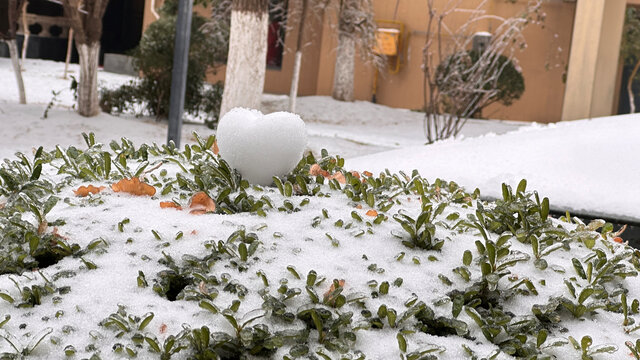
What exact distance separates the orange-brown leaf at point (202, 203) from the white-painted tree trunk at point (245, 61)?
19.2 feet

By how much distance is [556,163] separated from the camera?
4.73 m

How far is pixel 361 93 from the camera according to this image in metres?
15.0

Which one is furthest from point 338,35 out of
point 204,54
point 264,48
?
point 264,48

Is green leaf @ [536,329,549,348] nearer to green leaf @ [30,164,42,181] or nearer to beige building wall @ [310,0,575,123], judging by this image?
green leaf @ [30,164,42,181]

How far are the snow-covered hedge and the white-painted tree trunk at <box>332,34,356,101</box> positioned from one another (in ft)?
38.3

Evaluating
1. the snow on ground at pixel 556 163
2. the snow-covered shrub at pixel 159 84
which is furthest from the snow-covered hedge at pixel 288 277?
the snow-covered shrub at pixel 159 84

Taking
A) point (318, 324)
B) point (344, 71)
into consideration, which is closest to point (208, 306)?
point (318, 324)

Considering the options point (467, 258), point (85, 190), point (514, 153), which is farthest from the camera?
point (514, 153)

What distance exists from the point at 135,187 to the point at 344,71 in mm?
11915

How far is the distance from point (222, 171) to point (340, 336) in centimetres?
89

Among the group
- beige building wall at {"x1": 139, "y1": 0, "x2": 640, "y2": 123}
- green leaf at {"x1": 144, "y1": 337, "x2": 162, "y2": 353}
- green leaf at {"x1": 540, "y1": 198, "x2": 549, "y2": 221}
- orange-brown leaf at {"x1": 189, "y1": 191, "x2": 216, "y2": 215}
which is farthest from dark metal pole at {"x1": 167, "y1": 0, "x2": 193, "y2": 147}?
beige building wall at {"x1": 139, "y1": 0, "x2": 640, "y2": 123}

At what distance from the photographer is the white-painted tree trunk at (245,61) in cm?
778

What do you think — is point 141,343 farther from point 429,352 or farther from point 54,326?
point 429,352

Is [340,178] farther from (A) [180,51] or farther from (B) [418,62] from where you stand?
(B) [418,62]
